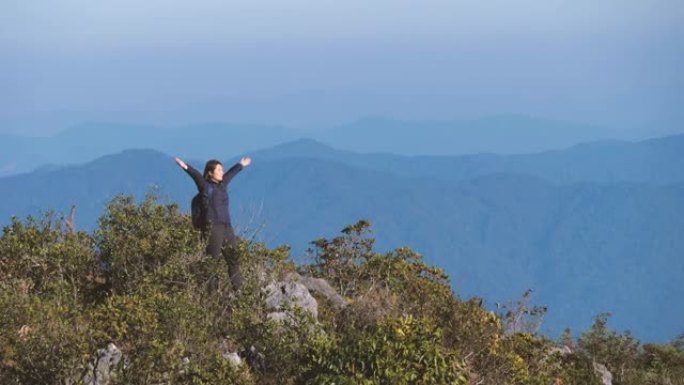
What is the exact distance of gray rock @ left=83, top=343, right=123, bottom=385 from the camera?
37.9 feet

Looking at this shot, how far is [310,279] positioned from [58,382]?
7631mm

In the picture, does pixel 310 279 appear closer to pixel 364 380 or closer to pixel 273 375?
pixel 273 375

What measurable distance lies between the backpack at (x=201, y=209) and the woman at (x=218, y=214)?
3cm

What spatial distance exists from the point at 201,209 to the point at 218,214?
0.30 m

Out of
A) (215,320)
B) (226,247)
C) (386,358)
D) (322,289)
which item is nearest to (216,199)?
(226,247)

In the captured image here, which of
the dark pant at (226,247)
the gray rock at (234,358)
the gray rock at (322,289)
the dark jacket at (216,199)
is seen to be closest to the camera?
the gray rock at (234,358)

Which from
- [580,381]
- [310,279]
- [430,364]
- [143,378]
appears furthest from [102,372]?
[580,381]

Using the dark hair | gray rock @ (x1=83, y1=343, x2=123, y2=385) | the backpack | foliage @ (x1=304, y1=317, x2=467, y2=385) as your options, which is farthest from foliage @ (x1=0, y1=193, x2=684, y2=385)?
the dark hair

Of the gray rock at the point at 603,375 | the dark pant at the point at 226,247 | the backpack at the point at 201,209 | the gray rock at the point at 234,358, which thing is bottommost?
Result: the gray rock at the point at 234,358

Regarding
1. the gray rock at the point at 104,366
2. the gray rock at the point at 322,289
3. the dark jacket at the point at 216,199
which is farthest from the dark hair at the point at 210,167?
the gray rock at the point at 104,366

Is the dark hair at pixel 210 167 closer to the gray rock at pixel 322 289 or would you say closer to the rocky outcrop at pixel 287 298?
the rocky outcrop at pixel 287 298

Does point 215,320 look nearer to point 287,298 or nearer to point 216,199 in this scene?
point 287,298

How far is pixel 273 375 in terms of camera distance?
13.1m

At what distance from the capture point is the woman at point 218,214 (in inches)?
614
